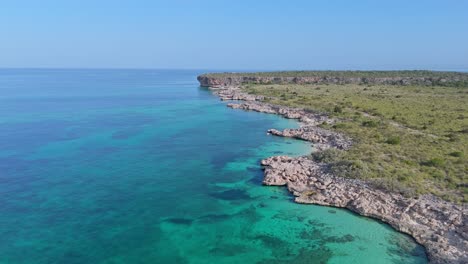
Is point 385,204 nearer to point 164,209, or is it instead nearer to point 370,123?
point 164,209

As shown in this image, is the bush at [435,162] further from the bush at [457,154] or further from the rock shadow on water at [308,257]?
the rock shadow on water at [308,257]

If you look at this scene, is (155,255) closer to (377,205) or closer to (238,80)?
(377,205)

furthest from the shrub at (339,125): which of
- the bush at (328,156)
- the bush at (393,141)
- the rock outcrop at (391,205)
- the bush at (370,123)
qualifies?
the rock outcrop at (391,205)

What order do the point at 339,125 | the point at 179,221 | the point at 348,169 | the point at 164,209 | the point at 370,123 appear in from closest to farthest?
1. the point at 179,221
2. the point at 164,209
3. the point at 348,169
4. the point at 339,125
5. the point at 370,123

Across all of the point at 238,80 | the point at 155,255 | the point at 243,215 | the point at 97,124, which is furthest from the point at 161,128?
the point at 238,80

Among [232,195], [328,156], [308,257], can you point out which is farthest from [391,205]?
[232,195]

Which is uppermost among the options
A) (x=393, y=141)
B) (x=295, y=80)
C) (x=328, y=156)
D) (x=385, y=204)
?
(x=295, y=80)
